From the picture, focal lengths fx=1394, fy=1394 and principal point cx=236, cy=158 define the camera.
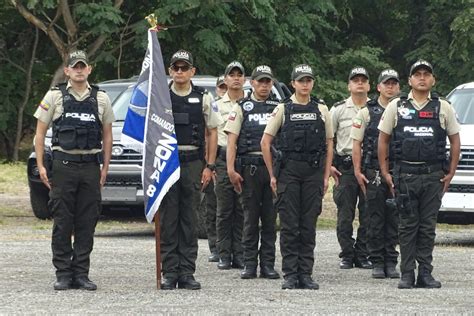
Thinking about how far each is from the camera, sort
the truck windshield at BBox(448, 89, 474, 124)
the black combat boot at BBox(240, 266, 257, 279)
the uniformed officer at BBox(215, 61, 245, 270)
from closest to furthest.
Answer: the black combat boot at BBox(240, 266, 257, 279)
the uniformed officer at BBox(215, 61, 245, 270)
the truck windshield at BBox(448, 89, 474, 124)

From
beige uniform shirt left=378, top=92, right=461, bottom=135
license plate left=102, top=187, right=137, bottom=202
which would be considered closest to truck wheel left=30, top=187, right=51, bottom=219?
license plate left=102, top=187, right=137, bottom=202

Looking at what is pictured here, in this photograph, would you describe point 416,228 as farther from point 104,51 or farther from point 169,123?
point 104,51

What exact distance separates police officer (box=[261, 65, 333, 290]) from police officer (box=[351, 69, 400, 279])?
1.27 metres

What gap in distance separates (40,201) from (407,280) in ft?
25.0

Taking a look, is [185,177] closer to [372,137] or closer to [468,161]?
[372,137]

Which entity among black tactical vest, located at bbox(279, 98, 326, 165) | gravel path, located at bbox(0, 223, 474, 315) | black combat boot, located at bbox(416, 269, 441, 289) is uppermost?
black tactical vest, located at bbox(279, 98, 326, 165)

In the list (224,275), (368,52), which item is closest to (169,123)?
(224,275)

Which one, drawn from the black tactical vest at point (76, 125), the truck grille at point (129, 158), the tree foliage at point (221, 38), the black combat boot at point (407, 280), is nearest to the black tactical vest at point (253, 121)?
the black tactical vest at point (76, 125)

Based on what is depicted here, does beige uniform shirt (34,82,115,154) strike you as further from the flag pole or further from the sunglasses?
the flag pole

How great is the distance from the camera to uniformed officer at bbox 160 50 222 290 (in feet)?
38.6

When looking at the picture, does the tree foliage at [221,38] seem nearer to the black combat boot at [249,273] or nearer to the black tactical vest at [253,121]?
the black tactical vest at [253,121]

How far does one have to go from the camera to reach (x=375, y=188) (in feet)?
43.8

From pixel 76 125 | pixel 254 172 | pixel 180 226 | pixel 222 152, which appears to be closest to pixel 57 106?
pixel 76 125

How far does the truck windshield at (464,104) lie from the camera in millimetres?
17403
